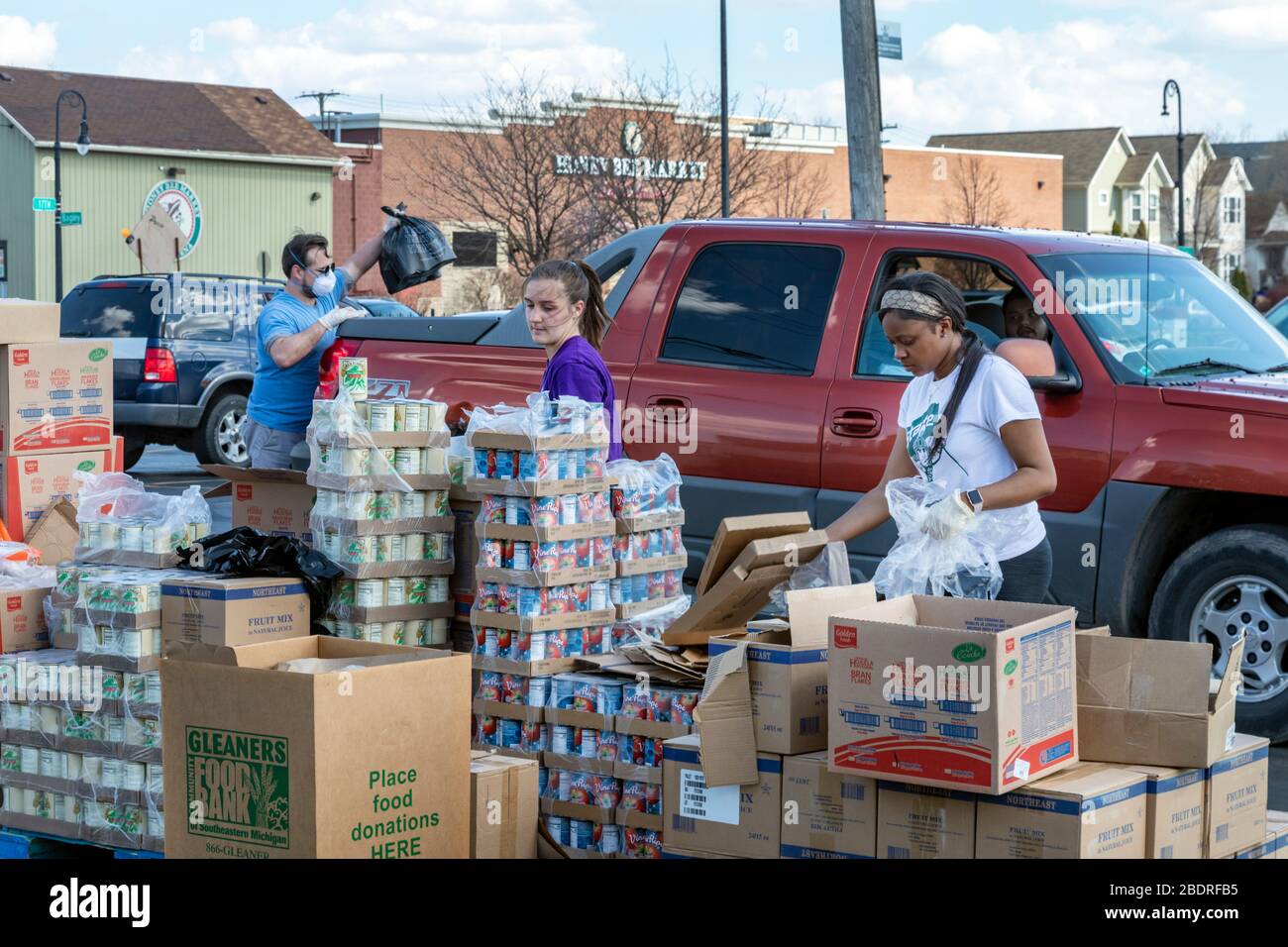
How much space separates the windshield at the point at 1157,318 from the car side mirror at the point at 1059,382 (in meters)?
0.18

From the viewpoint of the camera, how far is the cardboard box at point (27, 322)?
303 inches

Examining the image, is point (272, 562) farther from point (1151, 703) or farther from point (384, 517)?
point (1151, 703)

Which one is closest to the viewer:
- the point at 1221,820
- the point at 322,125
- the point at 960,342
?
the point at 1221,820

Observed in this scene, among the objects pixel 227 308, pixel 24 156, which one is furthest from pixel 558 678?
pixel 24 156

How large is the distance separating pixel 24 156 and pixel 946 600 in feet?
148

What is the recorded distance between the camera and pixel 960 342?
17.0ft

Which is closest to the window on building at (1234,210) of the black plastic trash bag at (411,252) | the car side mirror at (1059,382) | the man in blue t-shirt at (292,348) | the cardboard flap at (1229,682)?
the car side mirror at (1059,382)

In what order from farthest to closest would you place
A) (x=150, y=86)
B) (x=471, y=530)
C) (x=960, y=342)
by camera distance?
(x=150, y=86)
(x=471, y=530)
(x=960, y=342)

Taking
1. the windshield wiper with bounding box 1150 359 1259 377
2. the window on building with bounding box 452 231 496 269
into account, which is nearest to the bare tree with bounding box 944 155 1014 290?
the window on building with bounding box 452 231 496 269

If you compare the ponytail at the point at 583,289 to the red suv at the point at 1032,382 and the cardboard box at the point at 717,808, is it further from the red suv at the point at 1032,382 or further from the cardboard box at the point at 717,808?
the cardboard box at the point at 717,808

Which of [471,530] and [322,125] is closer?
[471,530]

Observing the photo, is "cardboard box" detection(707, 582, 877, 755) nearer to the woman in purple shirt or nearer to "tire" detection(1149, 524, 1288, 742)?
the woman in purple shirt
